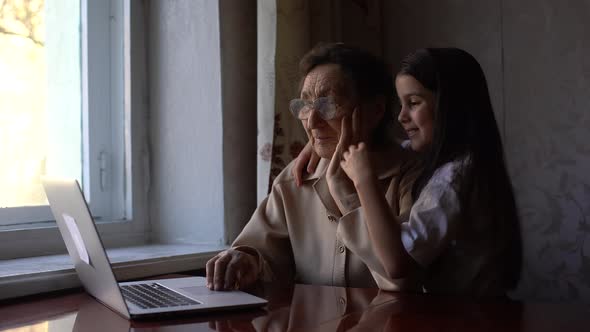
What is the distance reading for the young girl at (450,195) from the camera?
1161 millimetres

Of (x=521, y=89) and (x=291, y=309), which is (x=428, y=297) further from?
(x=521, y=89)

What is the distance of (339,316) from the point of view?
0.96 meters

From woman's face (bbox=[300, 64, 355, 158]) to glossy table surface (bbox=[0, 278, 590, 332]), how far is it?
1.28 feet

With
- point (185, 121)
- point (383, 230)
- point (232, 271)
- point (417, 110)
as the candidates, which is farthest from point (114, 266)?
point (417, 110)

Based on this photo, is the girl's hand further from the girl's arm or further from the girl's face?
the girl's face

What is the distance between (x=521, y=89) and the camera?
1854 mm

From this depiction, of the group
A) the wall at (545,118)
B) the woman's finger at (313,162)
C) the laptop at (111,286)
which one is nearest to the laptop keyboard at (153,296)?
the laptop at (111,286)

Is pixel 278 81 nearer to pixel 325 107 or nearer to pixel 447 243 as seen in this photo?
pixel 325 107

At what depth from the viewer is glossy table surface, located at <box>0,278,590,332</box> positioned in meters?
0.89

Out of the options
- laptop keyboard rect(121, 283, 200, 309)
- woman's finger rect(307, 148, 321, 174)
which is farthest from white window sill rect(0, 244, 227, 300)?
woman's finger rect(307, 148, 321, 174)

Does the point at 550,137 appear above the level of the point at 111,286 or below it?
above

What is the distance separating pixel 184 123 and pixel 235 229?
37 centimetres

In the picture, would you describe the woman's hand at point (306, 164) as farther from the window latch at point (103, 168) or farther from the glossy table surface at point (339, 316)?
the window latch at point (103, 168)

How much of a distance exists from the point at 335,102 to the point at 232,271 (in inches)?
17.8
